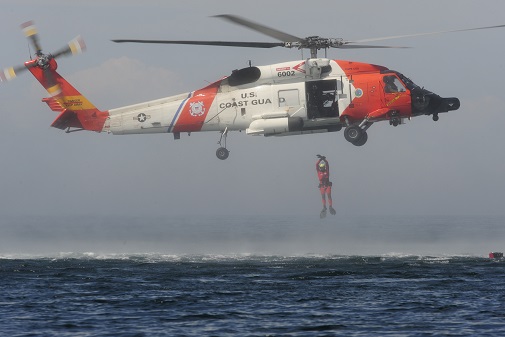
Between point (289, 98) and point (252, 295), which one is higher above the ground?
point (289, 98)

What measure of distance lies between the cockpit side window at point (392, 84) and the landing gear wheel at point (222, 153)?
29.3 ft

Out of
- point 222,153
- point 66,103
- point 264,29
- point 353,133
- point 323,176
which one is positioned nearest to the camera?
point 264,29

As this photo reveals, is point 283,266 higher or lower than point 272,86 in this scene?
lower

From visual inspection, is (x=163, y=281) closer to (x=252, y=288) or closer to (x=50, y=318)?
(x=252, y=288)

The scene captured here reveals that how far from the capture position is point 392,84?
151 ft

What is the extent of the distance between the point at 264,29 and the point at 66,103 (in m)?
14.4

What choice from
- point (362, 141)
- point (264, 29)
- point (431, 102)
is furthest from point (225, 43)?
point (431, 102)

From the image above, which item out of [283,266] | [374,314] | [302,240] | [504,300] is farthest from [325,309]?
[302,240]

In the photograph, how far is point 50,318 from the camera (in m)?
38.0

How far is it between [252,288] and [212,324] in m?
10.8

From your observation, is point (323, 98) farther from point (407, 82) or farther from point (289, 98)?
point (407, 82)

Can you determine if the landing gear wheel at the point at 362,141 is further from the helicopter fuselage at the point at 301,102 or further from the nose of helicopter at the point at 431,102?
the nose of helicopter at the point at 431,102

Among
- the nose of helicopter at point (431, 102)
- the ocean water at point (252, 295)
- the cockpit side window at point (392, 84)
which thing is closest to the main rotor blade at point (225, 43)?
the cockpit side window at point (392, 84)

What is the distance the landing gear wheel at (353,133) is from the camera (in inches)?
1822
